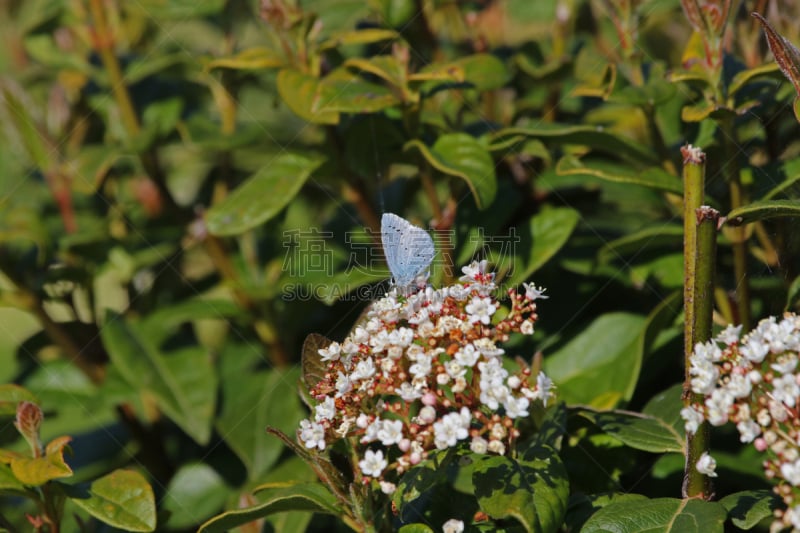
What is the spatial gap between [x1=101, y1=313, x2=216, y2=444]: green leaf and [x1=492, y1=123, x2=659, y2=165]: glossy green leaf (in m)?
0.86

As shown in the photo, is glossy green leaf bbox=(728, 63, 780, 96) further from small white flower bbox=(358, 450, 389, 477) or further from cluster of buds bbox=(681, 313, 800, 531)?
small white flower bbox=(358, 450, 389, 477)

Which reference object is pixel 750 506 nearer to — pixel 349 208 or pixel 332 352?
pixel 332 352

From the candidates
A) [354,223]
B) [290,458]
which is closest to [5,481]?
[290,458]

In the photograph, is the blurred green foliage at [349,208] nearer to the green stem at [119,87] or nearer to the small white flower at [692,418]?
the green stem at [119,87]

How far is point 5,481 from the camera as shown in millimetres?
1336

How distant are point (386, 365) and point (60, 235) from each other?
4.98 feet

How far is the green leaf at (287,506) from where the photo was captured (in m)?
1.21

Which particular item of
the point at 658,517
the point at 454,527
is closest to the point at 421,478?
the point at 454,527

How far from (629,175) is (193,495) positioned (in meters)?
1.20

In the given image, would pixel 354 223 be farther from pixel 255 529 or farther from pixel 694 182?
pixel 694 182

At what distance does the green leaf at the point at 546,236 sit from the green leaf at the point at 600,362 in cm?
19

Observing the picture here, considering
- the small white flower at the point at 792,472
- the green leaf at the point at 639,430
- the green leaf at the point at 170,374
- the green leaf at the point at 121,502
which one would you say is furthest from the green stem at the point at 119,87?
the small white flower at the point at 792,472

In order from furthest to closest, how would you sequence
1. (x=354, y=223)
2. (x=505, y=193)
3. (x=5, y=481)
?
(x=354, y=223), (x=505, y=193), (x=5, y=481)

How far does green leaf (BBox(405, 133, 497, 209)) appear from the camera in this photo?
1578 mm
